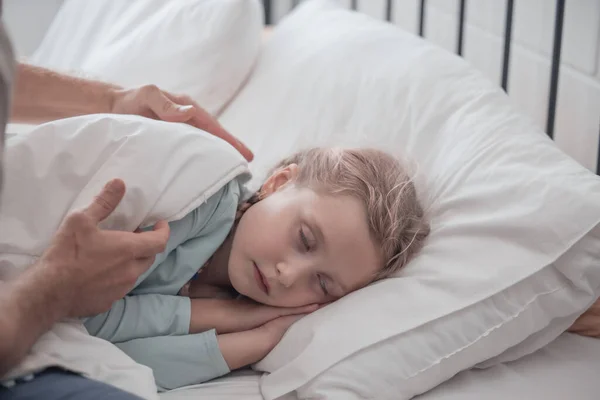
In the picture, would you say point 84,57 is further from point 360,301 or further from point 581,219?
point 581,219

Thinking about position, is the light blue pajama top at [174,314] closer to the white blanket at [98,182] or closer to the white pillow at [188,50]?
the white blanket at [98,182]

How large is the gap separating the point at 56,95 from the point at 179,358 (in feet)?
1.97

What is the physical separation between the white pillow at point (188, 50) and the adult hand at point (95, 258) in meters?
0.84

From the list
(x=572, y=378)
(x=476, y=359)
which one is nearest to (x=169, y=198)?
(x=476, y=359)

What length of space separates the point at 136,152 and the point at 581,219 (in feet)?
2.06

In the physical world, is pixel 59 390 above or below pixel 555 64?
below

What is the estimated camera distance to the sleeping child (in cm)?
111

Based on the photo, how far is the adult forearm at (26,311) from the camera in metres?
0.83

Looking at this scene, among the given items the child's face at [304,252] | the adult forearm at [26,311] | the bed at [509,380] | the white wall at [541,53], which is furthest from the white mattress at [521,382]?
the white wall at [541,53]

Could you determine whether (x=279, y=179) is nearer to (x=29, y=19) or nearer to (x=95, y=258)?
(x=95, y=258)

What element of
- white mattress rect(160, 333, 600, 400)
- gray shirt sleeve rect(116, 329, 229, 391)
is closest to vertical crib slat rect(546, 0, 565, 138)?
white mattress rect(160, 333, 600, 400)

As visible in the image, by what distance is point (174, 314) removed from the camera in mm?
1141

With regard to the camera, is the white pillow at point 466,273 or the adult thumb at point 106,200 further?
the white pillow at point 466,273

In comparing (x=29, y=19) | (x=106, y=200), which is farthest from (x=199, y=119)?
(x=29, y=19)
